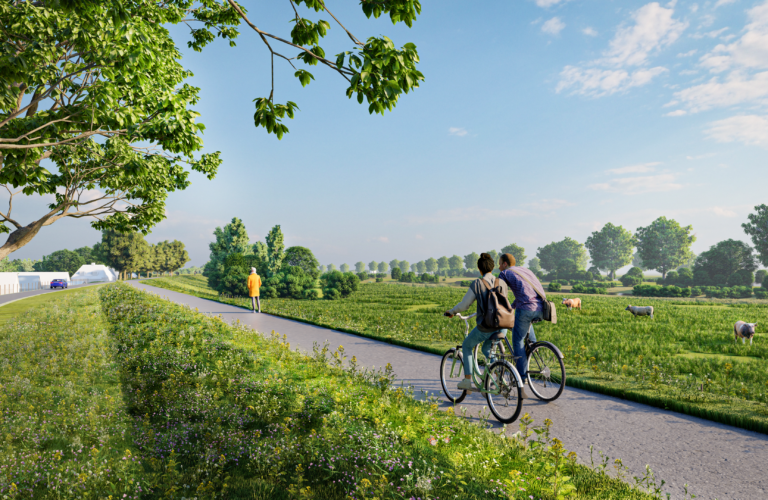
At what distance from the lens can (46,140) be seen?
895 cm

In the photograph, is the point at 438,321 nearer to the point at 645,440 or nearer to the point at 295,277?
the point at 645,440

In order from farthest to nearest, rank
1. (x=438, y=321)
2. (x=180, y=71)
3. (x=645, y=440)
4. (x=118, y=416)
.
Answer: (x=438, y=321), (x=180, y=71), (x=118, y=416), (x=645, y=440)

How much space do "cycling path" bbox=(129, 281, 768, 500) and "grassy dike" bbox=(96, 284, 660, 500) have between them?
0.43 meters

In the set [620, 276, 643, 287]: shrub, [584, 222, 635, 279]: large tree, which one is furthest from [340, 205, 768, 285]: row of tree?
[620, 276, 643, 287]: shrub

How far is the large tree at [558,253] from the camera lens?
127 meters

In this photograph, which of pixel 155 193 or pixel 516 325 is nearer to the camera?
pixel 516 325

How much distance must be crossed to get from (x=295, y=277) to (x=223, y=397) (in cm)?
2278

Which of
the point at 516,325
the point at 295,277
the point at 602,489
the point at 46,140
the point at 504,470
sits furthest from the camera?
the point at 295,277

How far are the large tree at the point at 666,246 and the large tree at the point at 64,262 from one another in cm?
15582

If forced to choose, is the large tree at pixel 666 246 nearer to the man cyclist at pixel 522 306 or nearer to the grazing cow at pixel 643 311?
the grazing cow at pixel 643 311

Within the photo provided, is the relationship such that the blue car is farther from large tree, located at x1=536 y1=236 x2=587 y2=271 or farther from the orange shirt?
large tree, located at x1=536 y1=236 x2=587 y2=271

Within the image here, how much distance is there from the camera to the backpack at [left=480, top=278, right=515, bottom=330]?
506cm

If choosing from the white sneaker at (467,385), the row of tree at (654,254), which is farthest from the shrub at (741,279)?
the white sneaker at (467,385)

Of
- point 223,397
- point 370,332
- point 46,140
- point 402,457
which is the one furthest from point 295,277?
point 402,457
